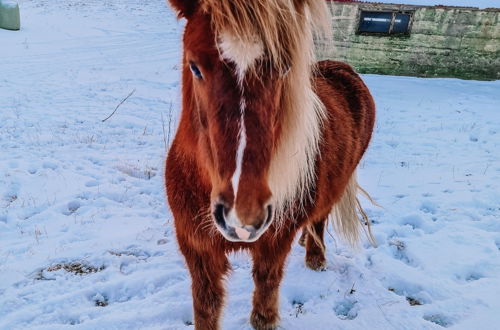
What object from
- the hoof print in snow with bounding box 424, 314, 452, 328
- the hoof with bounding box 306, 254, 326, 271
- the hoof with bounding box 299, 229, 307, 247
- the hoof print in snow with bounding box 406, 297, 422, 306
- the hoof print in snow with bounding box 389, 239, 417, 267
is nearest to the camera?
the hoof print in snow with bounding box 424, 314, 452, 328

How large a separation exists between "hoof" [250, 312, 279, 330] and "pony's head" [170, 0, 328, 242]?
3.97 feet

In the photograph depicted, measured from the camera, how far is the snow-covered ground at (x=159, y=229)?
2.36 m

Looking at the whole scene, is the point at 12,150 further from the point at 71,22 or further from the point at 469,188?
the point at 71,22

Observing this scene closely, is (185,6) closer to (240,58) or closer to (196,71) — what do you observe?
(196,71)

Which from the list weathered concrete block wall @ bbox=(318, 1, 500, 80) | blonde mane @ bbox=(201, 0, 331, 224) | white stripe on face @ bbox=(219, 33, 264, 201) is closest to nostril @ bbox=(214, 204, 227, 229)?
white stripe on face @ bbox=(219, 33, 264, 201)

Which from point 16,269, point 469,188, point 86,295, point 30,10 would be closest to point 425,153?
point 469,188

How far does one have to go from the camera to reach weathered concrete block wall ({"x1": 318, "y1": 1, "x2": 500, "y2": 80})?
28.4 ft

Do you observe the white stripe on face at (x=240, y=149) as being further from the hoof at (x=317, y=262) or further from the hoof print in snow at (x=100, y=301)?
the hoof at (x=317, y=262)

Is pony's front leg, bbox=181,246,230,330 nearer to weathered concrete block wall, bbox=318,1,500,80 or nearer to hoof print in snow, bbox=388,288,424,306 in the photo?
hoof print in snow, bbox=388,288,424,306

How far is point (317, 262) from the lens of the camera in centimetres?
283

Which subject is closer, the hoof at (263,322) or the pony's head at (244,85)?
the pony's head at (244,85)

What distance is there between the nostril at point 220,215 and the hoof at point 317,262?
1803mm

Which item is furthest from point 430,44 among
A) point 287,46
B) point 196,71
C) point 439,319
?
point 196,71

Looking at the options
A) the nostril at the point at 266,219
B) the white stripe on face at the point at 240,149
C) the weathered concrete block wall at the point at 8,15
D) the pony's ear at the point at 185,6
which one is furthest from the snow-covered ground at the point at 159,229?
the weathered concrete block wall at the point at 8,15
